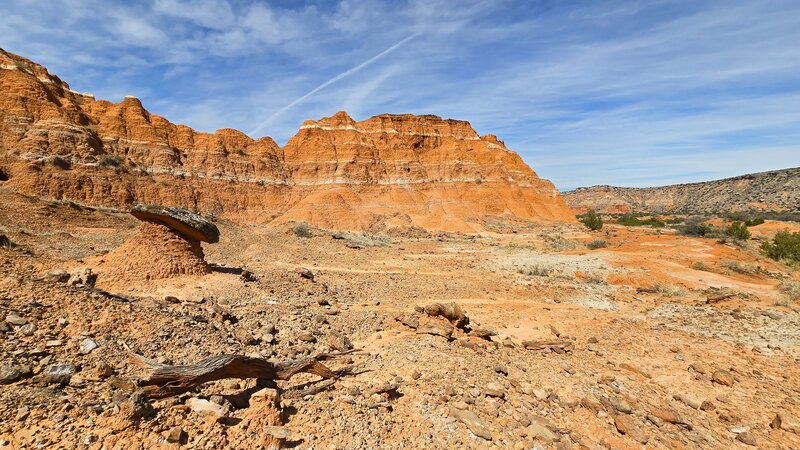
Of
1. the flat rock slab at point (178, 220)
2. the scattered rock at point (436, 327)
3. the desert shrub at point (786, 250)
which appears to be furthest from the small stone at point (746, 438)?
the desert shrub at point (786, 250)

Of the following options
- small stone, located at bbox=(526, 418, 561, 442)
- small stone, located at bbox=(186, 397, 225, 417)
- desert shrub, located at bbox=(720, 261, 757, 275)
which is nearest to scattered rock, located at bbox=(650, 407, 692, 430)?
small stone, located at bbox=(526, 418, 561, 442)

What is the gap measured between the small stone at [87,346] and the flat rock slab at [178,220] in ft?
20.1

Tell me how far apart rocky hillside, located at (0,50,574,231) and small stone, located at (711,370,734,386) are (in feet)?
125

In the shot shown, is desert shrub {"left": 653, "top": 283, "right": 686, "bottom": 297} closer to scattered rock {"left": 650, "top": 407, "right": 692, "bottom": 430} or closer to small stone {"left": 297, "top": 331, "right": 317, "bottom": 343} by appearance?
scattered rock {"left": 650, "top": 407, "right": 692, "bottom": 430}

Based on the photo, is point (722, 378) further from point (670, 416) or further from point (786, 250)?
point (786, 250)

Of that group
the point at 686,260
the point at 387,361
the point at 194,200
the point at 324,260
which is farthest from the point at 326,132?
the point at 387,361

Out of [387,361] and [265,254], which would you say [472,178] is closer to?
[265,254]

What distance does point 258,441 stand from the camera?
12.7ft

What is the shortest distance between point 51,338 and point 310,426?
3.44 metres

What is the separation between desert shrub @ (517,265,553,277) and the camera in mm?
17703

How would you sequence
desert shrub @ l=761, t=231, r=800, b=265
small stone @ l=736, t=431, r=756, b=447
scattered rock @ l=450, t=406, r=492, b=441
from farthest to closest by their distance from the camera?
1. desert shrub @ l=761, t=231, r=800, b=265
2. small stone @ l=736, t=431, r=756, b=447
3. scattered rock @ l=450, t=406, r=492, b=441

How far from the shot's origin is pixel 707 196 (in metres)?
98.7

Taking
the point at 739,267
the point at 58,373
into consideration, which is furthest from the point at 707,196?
the point at 58,373

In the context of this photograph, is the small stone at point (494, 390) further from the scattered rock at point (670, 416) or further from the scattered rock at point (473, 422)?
the scattered rock at point (670, 416)
